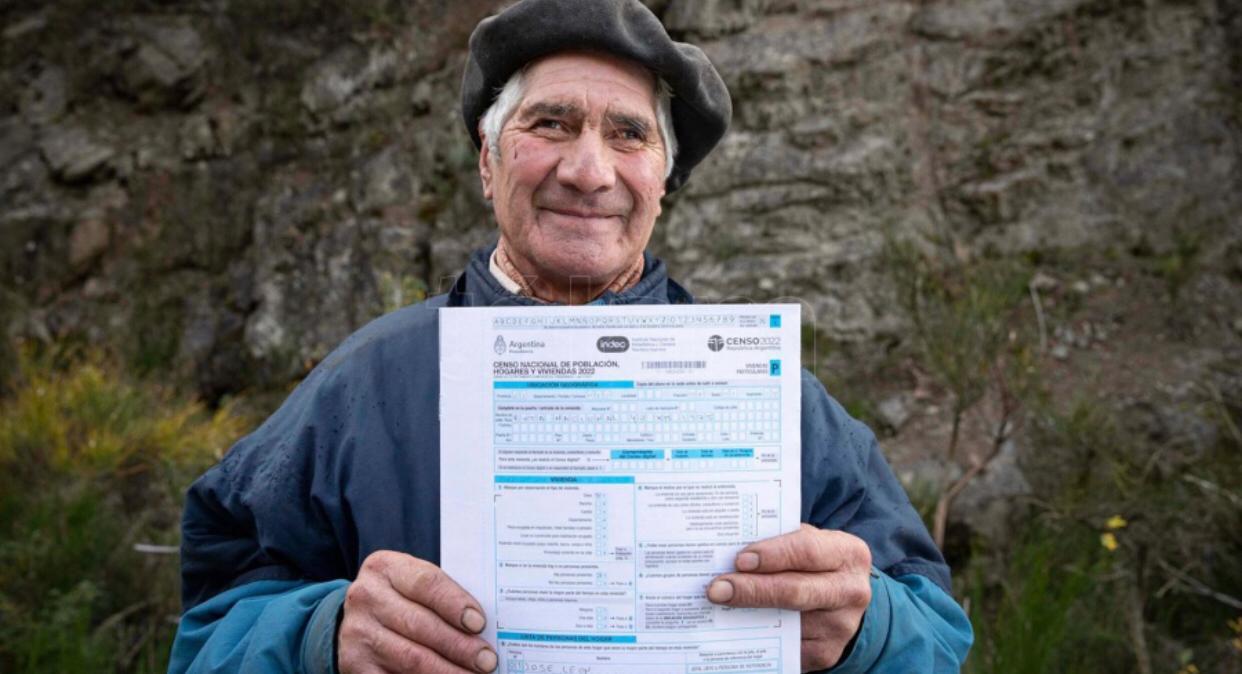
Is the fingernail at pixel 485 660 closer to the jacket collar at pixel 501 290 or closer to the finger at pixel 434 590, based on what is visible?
the finger at pixel 434 590

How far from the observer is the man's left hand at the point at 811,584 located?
3.78 feet

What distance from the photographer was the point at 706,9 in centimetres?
542

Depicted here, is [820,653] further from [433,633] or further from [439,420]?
[439,420]

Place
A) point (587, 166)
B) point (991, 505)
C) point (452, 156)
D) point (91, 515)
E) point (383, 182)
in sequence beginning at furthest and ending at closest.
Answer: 1. point (383, 182)
2. point (452, 156)
3. point (991, 505)
4. point (91, 515)
5. point (587, 166)

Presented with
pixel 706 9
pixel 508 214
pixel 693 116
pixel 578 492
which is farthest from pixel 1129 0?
pixel 578 492

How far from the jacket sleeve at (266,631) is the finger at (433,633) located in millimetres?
108

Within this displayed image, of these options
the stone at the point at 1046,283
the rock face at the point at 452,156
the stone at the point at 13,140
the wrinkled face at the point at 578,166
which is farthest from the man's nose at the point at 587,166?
the stone at the point at 13,140

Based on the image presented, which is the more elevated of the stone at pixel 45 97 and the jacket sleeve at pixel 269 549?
the stone at pixel 45 97

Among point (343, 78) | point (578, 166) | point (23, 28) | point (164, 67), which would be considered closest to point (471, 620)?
point (578, 166)

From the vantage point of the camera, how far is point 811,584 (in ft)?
3.86

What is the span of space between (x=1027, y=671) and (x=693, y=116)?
224 centimetres

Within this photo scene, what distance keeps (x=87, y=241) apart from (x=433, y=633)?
631cm

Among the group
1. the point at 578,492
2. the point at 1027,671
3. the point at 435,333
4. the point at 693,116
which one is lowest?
the point at 1027,671

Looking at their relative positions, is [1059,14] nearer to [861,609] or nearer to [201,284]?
[861,609]
